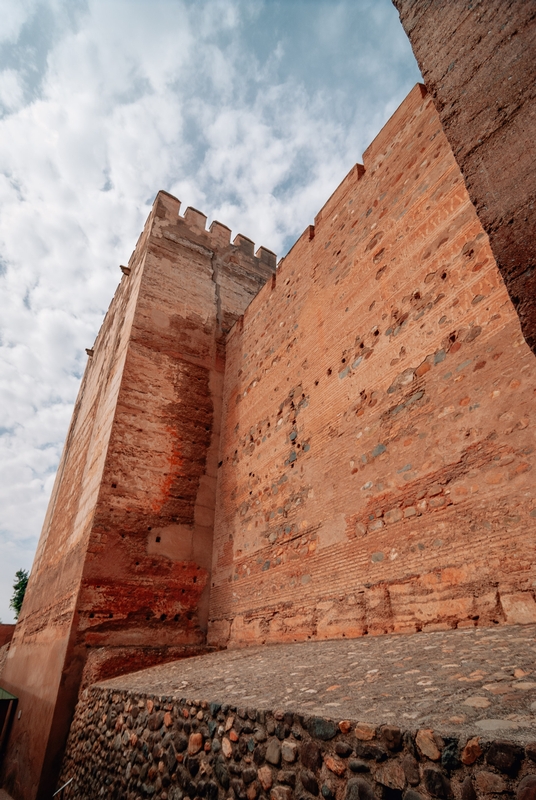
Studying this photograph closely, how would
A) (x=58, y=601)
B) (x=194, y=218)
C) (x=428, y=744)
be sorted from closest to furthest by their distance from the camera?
(x=428, y=744) → (x=58, y=601) → (x=194, y=218)

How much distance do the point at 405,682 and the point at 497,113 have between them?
7.92 ft

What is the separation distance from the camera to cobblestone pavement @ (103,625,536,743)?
1.34 metres

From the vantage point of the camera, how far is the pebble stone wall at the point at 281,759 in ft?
3.70

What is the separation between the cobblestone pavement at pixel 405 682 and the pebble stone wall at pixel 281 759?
54 millimetres

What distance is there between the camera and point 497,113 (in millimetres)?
1764

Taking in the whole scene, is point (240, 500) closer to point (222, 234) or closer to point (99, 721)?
point (99, 721)

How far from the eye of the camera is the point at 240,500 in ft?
20.1

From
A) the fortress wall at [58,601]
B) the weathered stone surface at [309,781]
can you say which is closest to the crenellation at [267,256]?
the fortress wall at [58,601]

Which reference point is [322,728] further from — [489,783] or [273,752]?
[489,783]

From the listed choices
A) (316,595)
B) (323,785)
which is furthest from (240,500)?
(323,785)

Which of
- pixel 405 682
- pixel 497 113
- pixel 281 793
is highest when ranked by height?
pixel 497 113

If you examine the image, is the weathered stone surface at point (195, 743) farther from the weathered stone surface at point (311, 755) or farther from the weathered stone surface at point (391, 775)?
the weathered stone surface at point (391, 775)

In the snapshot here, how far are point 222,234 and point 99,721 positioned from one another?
932 cm

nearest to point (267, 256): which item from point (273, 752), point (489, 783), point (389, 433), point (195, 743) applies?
point (389, 433)
